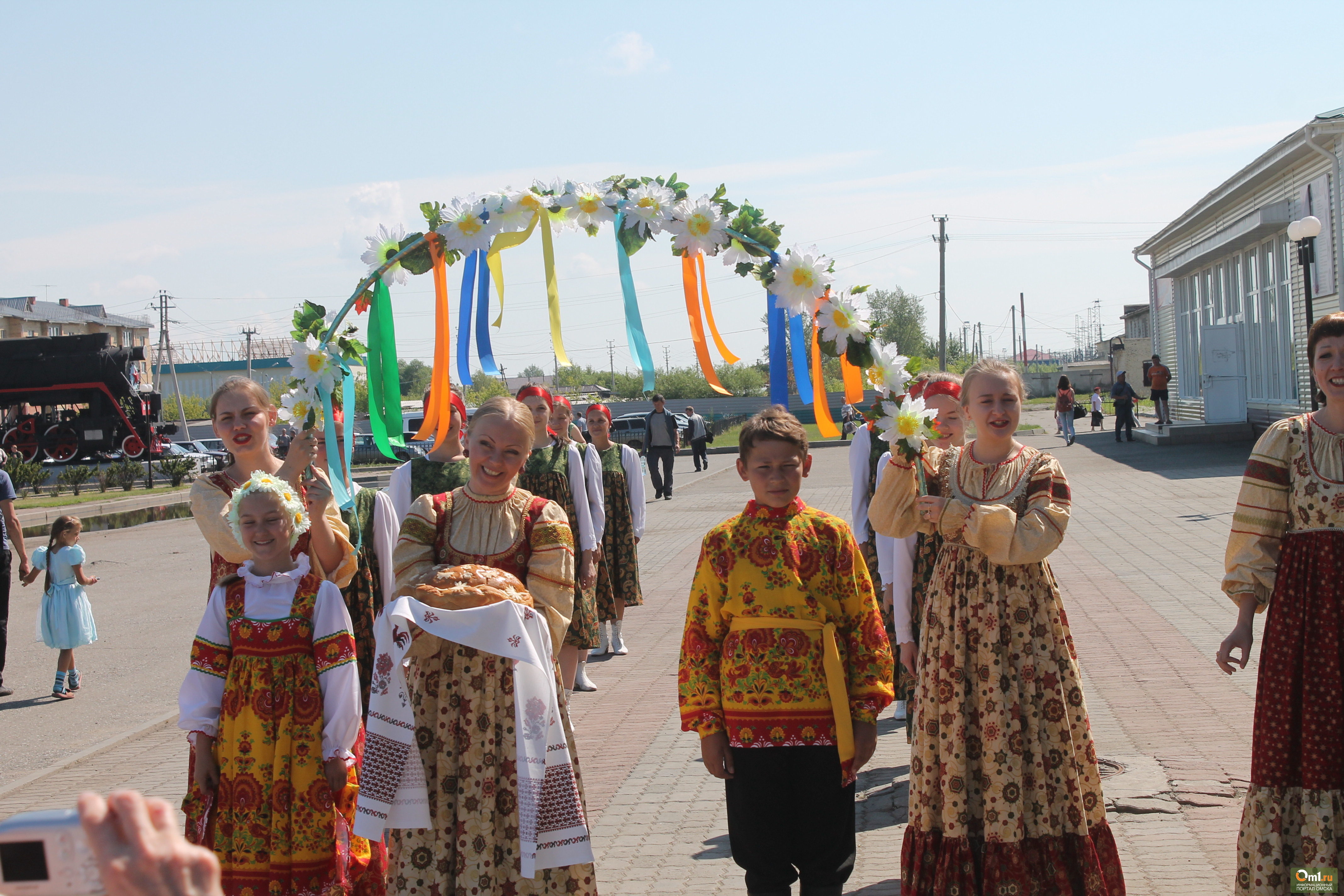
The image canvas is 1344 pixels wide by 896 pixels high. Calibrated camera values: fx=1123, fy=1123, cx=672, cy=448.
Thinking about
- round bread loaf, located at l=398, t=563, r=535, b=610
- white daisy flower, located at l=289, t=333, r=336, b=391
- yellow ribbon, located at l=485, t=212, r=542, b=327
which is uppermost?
yellow ribbon, located at l=485, t=212, r=542, b=327

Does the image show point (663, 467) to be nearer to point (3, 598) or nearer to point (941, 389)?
point (3, 598)

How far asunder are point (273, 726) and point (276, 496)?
78 cm

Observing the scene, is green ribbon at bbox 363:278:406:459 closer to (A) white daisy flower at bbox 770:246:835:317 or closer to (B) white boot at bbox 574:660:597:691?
(A) white daisy flower at bbox 770:246:835:317

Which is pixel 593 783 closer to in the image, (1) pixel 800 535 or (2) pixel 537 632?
(2) pixel 537 632

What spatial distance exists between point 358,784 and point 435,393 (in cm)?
163

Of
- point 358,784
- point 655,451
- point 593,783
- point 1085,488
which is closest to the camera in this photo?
point 358,784

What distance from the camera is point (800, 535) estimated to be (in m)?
3.58

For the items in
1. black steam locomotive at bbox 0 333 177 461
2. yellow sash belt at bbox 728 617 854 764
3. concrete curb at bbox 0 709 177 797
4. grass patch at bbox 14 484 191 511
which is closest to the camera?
yellow sash belt at bbox 728 617 854 764

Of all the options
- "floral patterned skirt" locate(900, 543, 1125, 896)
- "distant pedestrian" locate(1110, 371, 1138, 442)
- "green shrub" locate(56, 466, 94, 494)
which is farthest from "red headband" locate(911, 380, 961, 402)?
"green shrub" locate(56, 466, 94, 494)

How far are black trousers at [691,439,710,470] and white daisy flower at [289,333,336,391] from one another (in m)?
24.2

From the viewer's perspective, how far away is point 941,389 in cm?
535

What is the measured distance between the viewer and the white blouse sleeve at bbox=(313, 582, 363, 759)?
380 cm

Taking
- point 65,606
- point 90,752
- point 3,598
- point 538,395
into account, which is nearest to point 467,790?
point 538,395

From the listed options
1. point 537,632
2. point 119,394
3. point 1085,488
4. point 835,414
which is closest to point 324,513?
point 537,632
